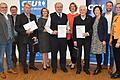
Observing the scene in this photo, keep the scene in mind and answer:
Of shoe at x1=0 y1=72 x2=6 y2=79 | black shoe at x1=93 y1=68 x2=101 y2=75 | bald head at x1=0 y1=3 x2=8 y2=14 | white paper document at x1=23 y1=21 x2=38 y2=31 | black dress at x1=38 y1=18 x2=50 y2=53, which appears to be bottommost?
shoe at x1=0 y1=72 x2=6 y2=79

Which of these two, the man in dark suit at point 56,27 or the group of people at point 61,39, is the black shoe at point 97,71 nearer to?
the group of people at point 61,39

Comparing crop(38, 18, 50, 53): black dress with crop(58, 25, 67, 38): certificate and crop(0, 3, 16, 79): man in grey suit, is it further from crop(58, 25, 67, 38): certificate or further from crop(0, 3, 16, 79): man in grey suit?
crop(0, 3, 16, 79): man in grey suit

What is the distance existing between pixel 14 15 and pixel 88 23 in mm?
1692

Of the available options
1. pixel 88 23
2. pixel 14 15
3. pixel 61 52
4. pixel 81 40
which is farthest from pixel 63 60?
pixel 14 15

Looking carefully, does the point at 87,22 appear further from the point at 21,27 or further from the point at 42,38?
the point at 21,27

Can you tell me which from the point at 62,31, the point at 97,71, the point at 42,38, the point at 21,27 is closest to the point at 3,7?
the point at 21,27

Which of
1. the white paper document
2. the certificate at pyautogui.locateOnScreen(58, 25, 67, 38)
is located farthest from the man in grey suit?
the certificate at pyautogui.locateOnScreen(58, 25, 67, 38)

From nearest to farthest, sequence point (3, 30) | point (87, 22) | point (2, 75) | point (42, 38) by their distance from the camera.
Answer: point (3, 30) → point (2, 75) → point (87, 22) → point (42, 38)

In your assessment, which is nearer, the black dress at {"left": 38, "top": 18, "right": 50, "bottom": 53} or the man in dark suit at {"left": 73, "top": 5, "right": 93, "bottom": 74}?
the man in dark suit at {"left": 73, "top": 5, "right": 93, "bottom": 74}

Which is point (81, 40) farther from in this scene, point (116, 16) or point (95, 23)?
point (116, 16)

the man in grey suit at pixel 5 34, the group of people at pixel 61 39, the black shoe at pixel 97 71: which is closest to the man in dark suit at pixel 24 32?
→ the group of people at pixel 61 39

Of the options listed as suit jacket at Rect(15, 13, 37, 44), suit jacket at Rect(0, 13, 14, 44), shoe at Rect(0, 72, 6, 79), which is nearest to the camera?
suit jacket at Rect(0, 13, 14, 44)

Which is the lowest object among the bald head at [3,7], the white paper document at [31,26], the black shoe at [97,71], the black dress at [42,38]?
the black shoe at [97,71]

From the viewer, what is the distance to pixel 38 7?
7.26 m
